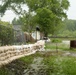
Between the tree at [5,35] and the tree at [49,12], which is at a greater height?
the tree at [49,12]

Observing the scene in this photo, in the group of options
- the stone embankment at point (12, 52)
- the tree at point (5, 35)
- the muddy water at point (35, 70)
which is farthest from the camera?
the tree at point (5, 35)

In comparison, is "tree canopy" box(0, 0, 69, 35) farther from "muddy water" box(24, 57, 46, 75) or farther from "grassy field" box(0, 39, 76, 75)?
"muddy water" box(24, 57, 46, 75)

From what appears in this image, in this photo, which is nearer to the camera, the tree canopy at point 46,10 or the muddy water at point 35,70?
the muddy water at point 35,70

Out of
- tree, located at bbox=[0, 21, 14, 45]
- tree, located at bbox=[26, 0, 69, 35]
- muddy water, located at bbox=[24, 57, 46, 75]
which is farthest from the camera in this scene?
tree, located at bbox=[26, 0, 69, 35]

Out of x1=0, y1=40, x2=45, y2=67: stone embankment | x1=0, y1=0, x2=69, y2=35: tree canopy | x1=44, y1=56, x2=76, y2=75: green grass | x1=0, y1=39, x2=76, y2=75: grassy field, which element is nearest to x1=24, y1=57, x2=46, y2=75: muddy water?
x1=0, y1=39, x2=76, y2=75: grassy field

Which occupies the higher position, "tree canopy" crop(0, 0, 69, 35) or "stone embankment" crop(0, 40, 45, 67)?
"tree canopy" crop(0, 0, 69, 35)

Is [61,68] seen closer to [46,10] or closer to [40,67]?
[40,67]

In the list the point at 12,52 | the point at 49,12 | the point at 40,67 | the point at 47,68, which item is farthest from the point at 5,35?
the point at 49,12

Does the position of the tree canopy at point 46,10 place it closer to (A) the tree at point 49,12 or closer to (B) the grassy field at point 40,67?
(A) the tree at point 49,12

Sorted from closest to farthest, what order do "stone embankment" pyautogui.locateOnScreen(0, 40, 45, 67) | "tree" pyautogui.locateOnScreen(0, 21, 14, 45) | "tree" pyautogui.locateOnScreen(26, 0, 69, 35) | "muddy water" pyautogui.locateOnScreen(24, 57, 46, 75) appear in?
1. "muddy water" pyautogui.locateOnScreen(24, 57, 46, 75)
2. "stone embankment" pyautogui.locateOnScreen(0, 40, 45, 67)
3. "tree" pyautogui.locateOnScreen(0, 21, 14, 45)
4. "tree" pyautogui.locateOnScreen(26, 0, 69, 35)

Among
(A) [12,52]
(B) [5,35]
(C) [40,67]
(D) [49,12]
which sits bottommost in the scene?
(C) [40,67]

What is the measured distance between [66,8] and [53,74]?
166 feet

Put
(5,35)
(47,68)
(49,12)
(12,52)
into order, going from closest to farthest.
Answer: (47,68), (5,35), (12,52), (49,12)

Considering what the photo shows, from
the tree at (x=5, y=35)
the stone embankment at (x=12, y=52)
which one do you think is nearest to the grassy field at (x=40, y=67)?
the stone embankment at (x=12, y=52)
